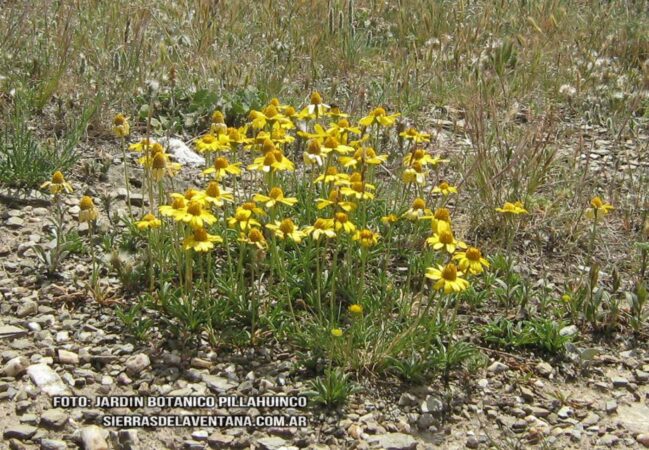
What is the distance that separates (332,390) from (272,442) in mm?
296

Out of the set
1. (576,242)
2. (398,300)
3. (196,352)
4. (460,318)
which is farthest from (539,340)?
(196,352)

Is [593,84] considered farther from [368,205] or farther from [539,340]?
[539,340]

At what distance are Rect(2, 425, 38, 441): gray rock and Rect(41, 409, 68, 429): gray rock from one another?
46 mm

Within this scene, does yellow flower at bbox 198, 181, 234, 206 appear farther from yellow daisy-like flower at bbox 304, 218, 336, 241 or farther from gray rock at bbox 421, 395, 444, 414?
gray rock at bbox 421, 395, 444, 414

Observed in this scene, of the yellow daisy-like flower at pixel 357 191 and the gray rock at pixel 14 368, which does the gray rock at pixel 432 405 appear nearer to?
the yellow daisy-like flower at pixel 357 191

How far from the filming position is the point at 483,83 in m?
5.26

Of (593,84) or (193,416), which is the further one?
(593,84)

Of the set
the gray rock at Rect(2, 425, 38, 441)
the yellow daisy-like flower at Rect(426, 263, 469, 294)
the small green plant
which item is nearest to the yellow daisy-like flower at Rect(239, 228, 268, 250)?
the small green plant

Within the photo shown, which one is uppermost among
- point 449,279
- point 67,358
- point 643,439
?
point 449,279

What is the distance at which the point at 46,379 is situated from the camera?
2930mm

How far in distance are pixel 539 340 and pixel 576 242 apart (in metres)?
0.93

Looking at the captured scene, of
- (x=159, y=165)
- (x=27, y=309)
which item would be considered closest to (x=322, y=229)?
(x=159, y=165)

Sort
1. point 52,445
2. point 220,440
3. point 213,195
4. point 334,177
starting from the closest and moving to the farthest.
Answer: point 52,445 < point 220,440 < point 213,195 < point 334,177

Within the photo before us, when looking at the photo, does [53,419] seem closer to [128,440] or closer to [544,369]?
[128,440]
